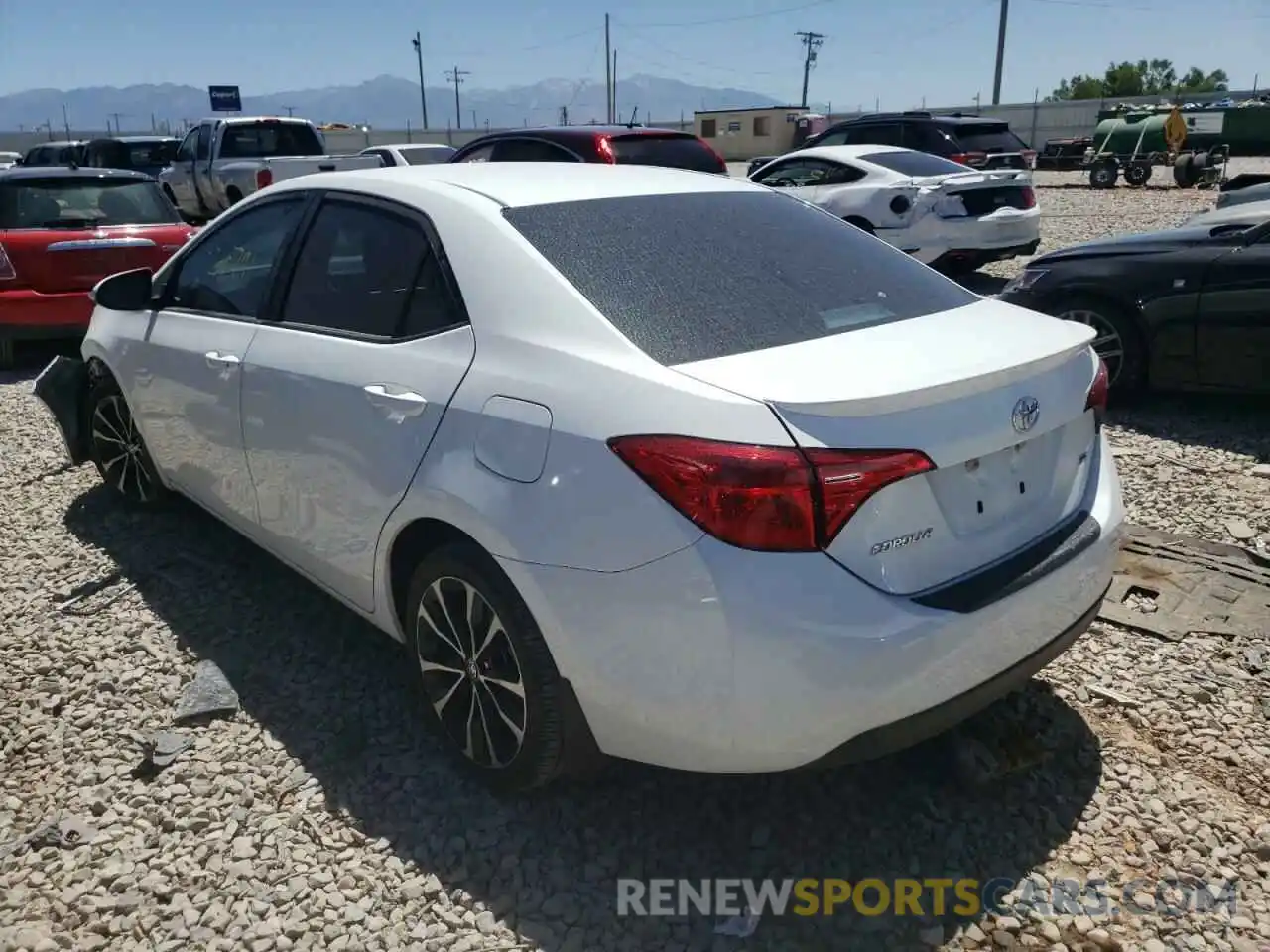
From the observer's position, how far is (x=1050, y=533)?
2.62 meters

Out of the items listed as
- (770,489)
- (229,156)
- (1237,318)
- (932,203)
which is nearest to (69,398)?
(770,489)

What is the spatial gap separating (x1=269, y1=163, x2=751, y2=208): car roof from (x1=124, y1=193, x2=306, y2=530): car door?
0.32 m

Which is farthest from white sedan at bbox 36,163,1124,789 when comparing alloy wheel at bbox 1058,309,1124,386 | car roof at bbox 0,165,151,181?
car roof at bbox 0,165,151,181

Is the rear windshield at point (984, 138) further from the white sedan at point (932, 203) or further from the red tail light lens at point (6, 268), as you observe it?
the red tail light lens at point (6, 268)

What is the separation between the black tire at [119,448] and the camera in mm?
4762

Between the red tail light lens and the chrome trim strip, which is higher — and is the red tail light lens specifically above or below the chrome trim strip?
below

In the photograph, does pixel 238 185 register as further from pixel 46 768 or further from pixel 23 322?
pixel 46 768

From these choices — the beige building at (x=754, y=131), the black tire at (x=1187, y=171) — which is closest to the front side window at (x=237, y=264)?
the black tire at (x=1187, y=171)

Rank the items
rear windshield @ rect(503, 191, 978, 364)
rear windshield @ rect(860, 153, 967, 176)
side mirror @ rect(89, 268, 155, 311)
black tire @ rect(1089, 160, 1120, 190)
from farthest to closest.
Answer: black tire @ rect(1089, 160, 1120, 190) → rear windshield @ rect(860, 153, 967, 176) → side mirror @ rect(89, 268, 155, 311) → rear windshield @ rect(503, 191, 978, 364)

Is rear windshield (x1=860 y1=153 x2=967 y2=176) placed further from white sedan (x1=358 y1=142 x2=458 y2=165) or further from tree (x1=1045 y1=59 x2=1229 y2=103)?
tree (x1=1045 y1=59 x2=1229 y2=103)

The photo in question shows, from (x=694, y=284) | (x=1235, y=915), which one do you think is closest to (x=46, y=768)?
(x=694, y=284)

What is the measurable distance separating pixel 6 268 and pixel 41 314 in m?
0.42

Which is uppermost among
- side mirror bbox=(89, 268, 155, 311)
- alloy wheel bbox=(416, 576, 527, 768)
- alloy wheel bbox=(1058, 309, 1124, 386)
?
side mirror bbox=(89, 268, 155, 311)

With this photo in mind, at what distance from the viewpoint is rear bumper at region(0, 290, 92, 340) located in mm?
7867
